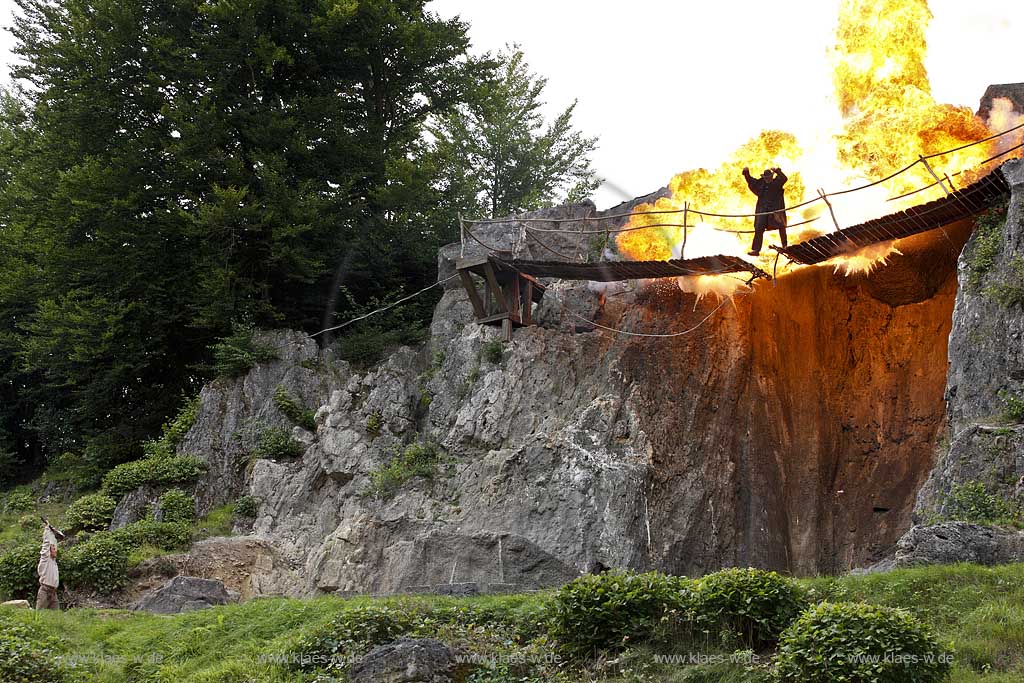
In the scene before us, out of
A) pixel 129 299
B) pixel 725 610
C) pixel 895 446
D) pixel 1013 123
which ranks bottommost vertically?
pixel 725 610

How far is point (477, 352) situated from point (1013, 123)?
11.1 m

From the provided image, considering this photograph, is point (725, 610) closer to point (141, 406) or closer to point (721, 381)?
point (721, 381)

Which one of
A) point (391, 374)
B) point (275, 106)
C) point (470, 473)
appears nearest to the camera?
point (470, 473)

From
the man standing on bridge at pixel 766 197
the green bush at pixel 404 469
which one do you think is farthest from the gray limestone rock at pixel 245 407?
the man standing on bridge at pixel 766 197

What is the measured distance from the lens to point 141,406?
1089 inches

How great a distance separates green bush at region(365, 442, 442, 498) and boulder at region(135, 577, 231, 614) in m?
3.78

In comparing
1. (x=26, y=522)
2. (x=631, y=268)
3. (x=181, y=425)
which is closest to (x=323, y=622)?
(x=631, y=268)

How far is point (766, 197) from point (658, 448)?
4796mm

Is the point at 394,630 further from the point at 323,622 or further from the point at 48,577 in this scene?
the point at 48,577

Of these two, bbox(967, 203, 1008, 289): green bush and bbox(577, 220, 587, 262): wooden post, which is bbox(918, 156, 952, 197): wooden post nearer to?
bbox(967, 203, 1008, 289): green bush

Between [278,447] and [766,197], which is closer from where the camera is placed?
[766,197]

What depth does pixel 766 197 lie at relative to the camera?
19.0 m

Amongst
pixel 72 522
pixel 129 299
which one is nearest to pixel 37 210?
pixel 129 299

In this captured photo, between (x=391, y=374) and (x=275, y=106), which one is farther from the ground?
(x=275, y=106)
